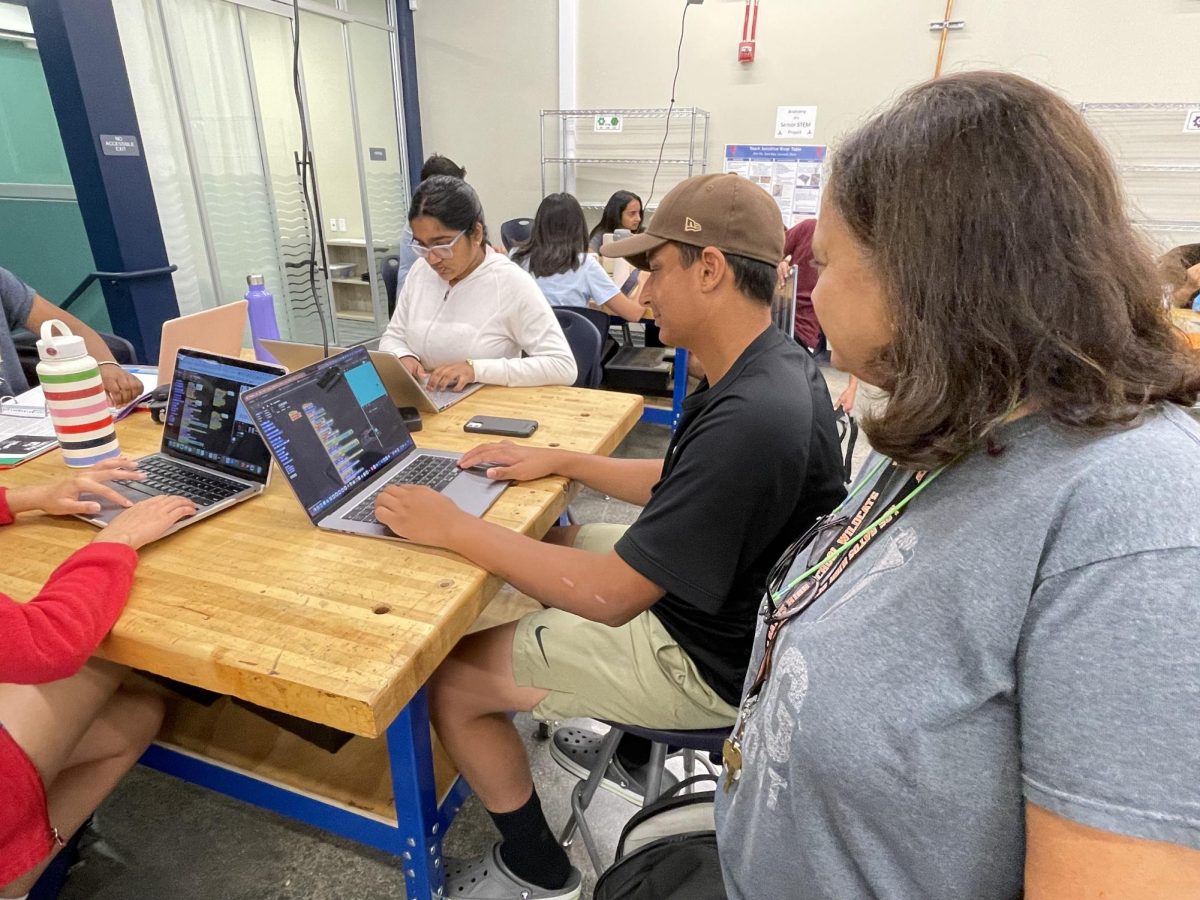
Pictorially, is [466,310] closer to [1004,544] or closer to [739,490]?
[739,490]

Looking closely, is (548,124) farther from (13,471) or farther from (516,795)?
(516,795)

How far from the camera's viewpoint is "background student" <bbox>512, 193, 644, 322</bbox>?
3.16 m

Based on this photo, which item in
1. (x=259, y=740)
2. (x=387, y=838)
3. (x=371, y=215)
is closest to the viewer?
(x=387, y=838)

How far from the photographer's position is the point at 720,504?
0.92 m

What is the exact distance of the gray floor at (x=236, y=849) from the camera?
1339 millimetres

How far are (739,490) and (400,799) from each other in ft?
2.36

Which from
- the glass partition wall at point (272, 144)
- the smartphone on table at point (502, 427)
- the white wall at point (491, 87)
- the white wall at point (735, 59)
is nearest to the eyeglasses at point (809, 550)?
the smartphone on table at point (502, 427)

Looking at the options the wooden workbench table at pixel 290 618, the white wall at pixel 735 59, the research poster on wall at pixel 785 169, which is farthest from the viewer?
the research poster on wall at pixel 785 169

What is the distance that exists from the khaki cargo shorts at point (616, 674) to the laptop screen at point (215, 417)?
59 centimetres

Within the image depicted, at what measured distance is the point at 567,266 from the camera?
3189mm

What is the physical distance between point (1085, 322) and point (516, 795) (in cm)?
109

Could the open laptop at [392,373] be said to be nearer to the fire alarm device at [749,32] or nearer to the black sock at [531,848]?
the black sock at [531,848]

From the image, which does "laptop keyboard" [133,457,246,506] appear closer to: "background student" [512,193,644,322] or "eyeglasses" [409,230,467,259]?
"eyeglasses" [409,230,467,259]

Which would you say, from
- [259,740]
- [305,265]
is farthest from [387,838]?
[305,265]
